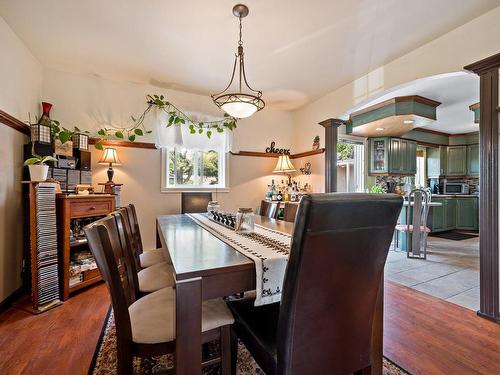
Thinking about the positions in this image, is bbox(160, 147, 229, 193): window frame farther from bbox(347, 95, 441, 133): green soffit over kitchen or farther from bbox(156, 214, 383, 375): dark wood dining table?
bbox(156, 214, 383, 375): dark wood dining table

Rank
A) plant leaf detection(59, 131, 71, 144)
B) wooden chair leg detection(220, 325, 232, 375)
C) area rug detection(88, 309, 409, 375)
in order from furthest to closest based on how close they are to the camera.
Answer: plant leaf detection(59, 131, 71, 144) → area rug detection(88, 309, 409, 375) → wooden chair leg detection(220, 325, 232, 375)

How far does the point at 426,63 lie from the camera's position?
8.59 feet

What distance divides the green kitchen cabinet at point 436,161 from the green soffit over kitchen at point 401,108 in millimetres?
2944

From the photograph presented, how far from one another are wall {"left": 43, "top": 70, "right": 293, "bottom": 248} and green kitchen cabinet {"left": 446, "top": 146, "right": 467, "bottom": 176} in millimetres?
4843

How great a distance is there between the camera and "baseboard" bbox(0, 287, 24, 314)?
87.0 inches

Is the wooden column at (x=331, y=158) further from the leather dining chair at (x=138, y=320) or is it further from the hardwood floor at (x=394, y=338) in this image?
the leather dining chair at (x=138, y=320)

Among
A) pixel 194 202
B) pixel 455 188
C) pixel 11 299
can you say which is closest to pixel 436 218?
pixel 455 188

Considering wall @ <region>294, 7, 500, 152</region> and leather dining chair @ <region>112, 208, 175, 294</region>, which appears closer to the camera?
leather dining chair @ <region>112, 208, 175, 294</region>

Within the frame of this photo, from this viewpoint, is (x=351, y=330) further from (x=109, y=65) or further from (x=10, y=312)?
(x=109, y=65)

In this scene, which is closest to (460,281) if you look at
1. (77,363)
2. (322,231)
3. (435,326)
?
(435,326)

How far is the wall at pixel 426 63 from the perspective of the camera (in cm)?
214

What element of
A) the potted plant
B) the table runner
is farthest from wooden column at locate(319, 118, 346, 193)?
the potted plant

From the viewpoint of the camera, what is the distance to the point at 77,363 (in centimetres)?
156

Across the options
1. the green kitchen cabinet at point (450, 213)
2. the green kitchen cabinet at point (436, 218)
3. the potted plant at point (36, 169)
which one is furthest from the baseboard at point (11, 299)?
the green kitchen cabinet at point (450, 213)
